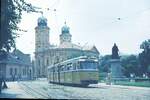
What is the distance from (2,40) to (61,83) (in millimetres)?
12236

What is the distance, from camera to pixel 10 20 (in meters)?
16.0

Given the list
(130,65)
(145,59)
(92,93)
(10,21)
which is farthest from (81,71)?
(130,65)

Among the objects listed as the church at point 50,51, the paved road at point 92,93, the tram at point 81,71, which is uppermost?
the church at point 50,51

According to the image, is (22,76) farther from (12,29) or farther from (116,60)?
(12,29)

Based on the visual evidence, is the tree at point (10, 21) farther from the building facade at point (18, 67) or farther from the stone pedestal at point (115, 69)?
the stone pedestal at point (115, 69)

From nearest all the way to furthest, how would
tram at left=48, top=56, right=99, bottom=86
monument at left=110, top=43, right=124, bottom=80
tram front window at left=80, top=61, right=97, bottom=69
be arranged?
tram at left=48, top=56, right=99, bottom=86
tram front window at left=80, top=61, right=97, bottom=69
monument at left=110, top=43, right=124, bottom=80

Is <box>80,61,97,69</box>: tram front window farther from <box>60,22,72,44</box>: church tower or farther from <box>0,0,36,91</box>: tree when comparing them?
<box>0,0,36,91</box>: tree

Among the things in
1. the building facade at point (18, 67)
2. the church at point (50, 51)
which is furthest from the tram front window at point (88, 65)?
the building facade at point (18, 67)

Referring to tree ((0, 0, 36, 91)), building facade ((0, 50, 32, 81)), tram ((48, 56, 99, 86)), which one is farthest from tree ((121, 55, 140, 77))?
tree ((0, 0, 36, 91))

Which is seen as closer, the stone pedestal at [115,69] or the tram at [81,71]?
the tram at [81,71]

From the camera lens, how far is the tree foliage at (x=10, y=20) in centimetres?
1470

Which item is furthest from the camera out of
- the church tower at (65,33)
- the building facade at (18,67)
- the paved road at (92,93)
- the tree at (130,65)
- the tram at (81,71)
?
the tree at (130,65)

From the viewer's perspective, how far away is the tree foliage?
14.7 metres

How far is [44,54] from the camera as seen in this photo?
22.0 m
